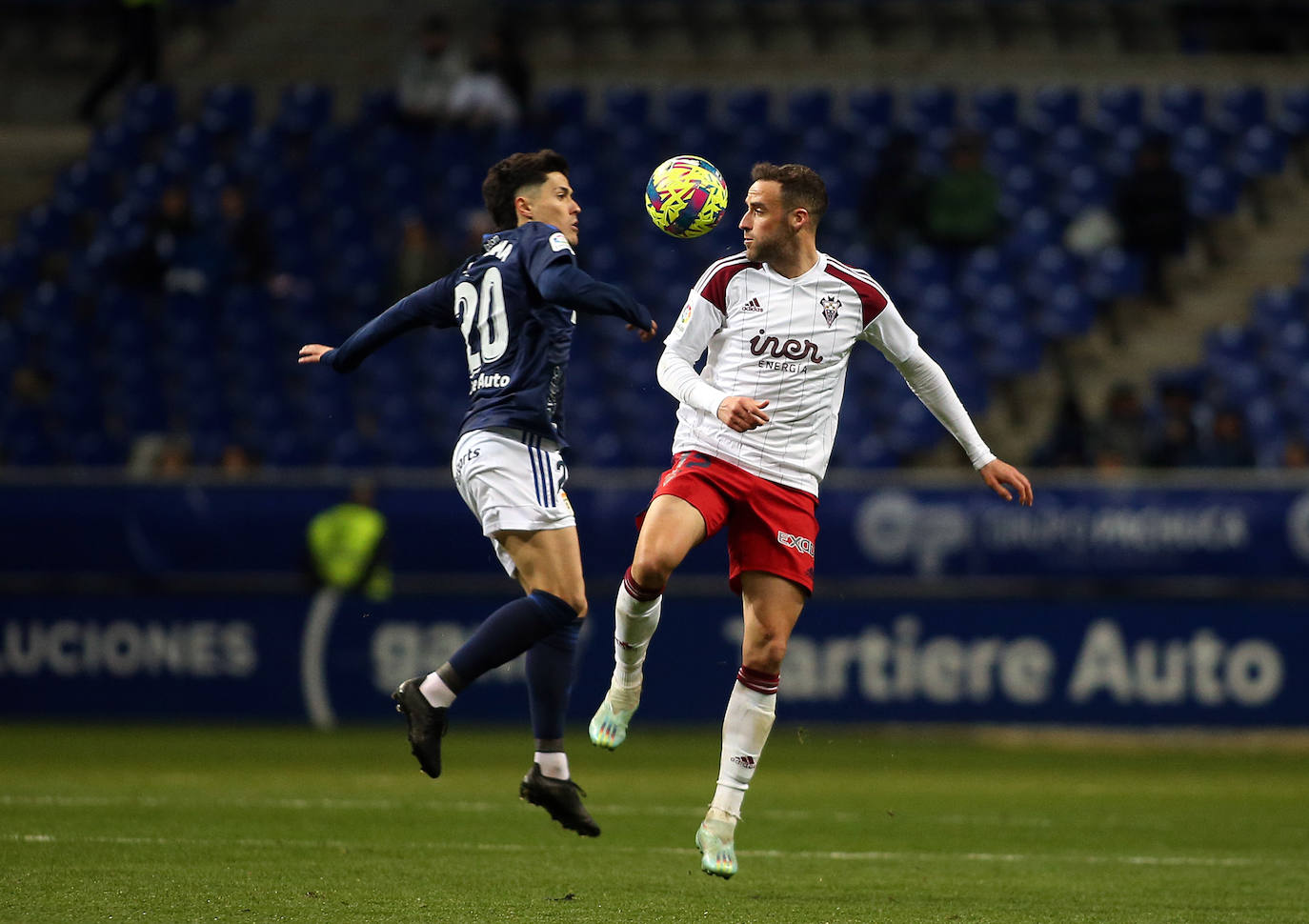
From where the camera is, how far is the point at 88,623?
14.1 meters

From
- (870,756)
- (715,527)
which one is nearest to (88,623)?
(870,756)

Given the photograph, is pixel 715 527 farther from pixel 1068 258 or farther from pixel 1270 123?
pixel 1270 123

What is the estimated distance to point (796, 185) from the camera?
663 centimetres

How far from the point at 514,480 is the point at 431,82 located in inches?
479

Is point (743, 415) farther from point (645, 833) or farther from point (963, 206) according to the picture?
point (963, 206)

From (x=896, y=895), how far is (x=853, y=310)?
219 centimetres

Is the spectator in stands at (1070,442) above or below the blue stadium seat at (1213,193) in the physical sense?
below

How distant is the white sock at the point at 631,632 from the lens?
680cm

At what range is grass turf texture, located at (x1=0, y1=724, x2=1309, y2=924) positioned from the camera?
6.26m

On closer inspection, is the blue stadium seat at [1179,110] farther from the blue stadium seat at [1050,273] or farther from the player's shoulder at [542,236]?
the player's shoulder at [542,236]

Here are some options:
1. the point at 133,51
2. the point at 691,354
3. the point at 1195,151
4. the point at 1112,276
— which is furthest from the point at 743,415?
the point at 133,51

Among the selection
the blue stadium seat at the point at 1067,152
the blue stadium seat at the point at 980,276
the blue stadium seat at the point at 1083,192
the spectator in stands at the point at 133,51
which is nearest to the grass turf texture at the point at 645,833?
the blue stadium seat at the point at 980,276

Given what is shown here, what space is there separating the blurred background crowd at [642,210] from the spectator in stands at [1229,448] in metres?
0.06

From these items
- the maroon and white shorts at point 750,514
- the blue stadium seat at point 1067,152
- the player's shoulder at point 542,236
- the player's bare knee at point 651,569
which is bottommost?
the player's bare knee at point 651,569
